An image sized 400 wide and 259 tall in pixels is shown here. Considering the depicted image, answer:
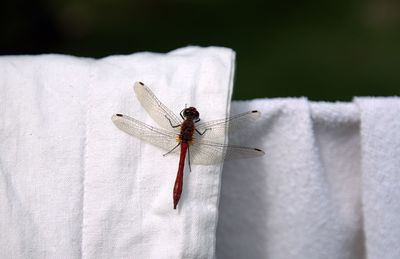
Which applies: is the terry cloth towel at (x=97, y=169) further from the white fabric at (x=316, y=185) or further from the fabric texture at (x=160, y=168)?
the white fabric at (x=316, y=185)

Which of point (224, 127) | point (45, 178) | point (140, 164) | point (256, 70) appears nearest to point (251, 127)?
point (224, 127)

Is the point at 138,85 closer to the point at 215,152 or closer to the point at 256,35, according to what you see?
the point at 215,152

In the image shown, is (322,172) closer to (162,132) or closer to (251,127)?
(251,127)

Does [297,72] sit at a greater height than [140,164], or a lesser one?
greater

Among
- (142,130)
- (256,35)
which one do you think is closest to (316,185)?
(142,130)

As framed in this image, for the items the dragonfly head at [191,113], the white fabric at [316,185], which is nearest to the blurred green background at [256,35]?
the white fabric at [316,185]

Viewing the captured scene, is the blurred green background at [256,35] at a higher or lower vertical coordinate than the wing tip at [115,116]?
higher

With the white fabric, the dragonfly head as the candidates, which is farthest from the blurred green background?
the dragonfly head
